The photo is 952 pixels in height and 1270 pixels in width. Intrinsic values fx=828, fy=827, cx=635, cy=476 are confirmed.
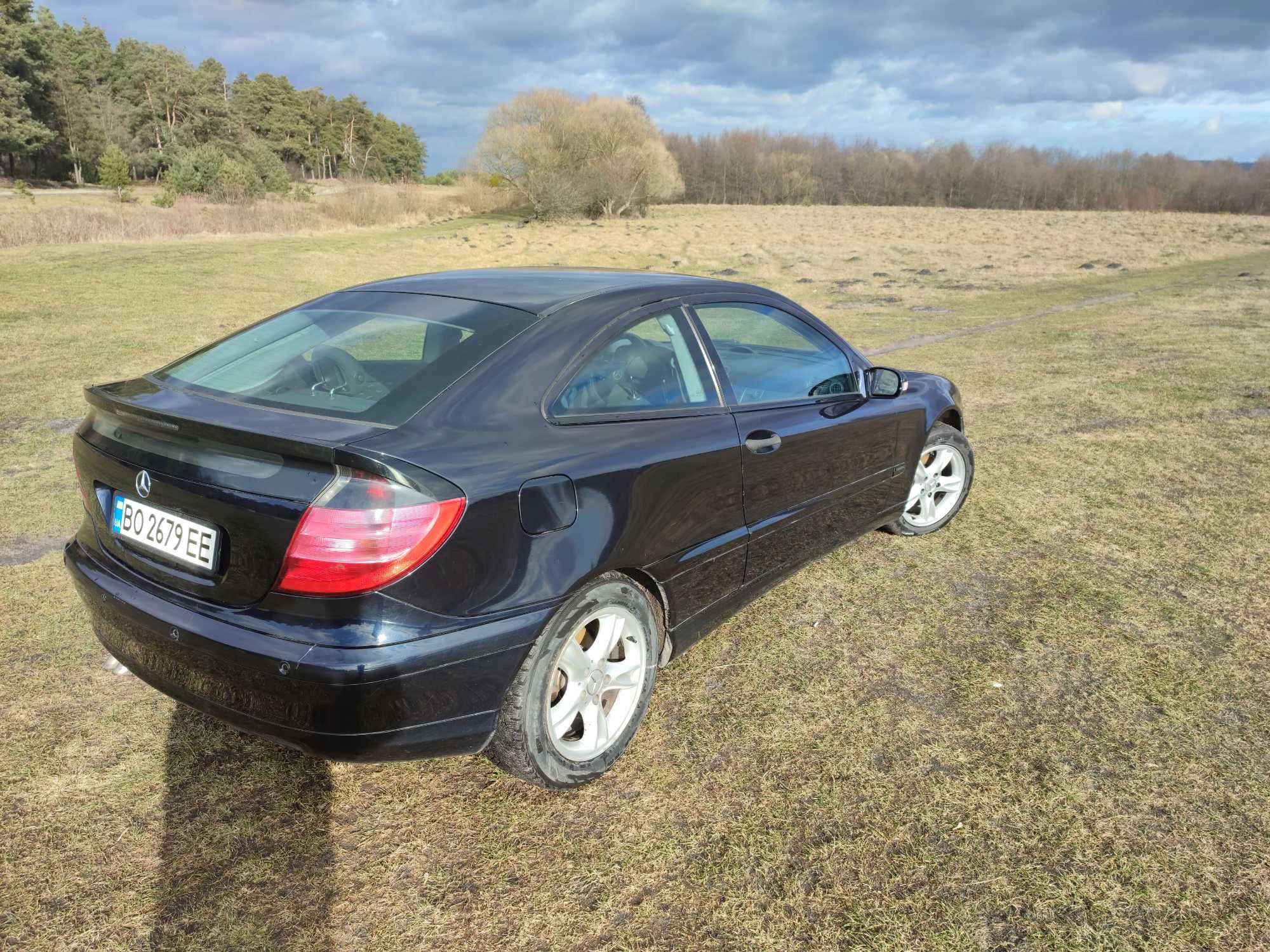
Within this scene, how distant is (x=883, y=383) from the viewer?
3.76m

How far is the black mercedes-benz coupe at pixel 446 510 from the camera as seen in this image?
6.68 ft

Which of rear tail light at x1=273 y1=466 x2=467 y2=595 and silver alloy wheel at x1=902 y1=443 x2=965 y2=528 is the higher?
rear tail light at x1=273 y1=466 x2=467 y2=595

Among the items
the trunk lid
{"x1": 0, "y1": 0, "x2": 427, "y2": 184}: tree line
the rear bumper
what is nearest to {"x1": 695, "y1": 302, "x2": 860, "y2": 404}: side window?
the rear bumper

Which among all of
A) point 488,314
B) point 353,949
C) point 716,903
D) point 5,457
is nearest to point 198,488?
point 488,314

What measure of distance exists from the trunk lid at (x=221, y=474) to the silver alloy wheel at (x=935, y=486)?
3.23 m

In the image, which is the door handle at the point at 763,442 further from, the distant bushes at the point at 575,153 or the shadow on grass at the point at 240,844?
the distant bushes at the point at 575,153

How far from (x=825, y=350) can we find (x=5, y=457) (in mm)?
5969

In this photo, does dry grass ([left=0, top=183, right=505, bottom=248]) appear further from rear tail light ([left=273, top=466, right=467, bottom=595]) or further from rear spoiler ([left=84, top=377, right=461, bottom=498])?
rear tail light ([left=273, top=466, right=467, bottom=595])

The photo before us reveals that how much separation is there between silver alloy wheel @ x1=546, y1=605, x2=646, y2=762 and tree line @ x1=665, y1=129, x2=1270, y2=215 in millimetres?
92740

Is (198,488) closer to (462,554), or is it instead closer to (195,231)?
(462,554)

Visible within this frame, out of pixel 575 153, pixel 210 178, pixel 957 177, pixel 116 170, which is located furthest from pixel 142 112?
pixel 957 177

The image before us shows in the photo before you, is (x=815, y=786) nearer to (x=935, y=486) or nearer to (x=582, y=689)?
(x=582, y=689)

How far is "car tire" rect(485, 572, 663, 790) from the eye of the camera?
2.31m

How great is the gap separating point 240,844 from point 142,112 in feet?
277
